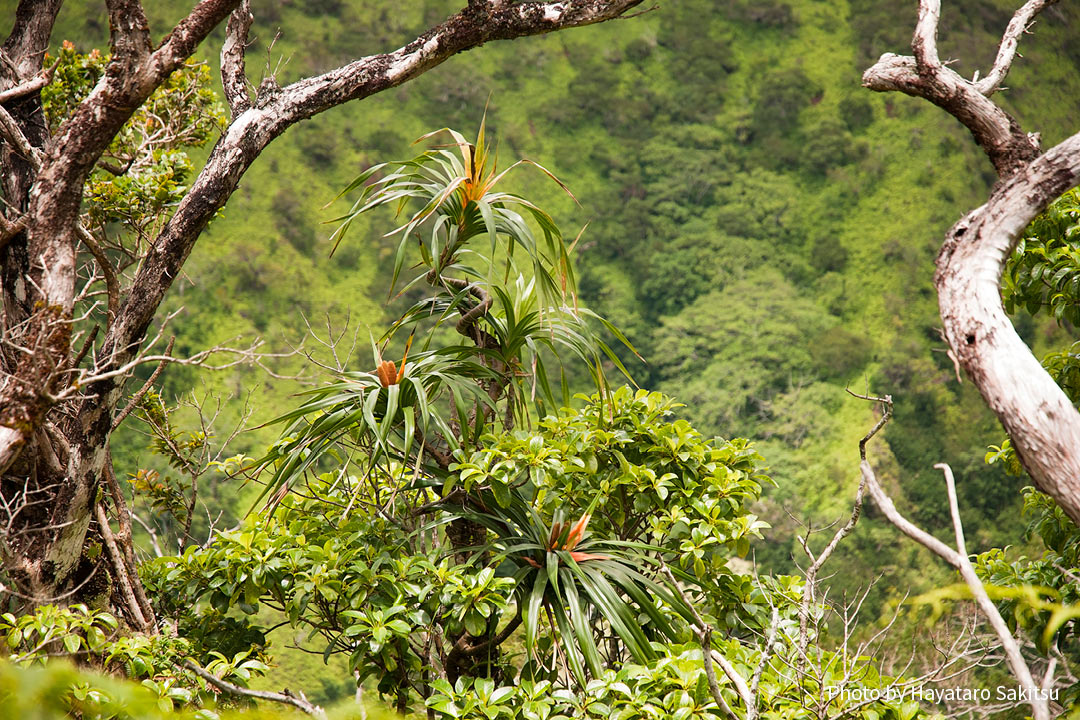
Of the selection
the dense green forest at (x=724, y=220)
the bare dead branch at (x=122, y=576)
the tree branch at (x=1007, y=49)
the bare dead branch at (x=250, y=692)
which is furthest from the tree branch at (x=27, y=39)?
the dense green forest at (x=724, y=220)

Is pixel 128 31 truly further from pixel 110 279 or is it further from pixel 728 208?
pixel 728 208

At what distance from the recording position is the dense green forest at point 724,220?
11.0 metres

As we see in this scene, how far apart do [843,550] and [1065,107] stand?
8.97 meters

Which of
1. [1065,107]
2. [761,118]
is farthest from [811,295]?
[1065,107]

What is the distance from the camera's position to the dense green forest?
1095 centimetres

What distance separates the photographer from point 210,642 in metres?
2.06

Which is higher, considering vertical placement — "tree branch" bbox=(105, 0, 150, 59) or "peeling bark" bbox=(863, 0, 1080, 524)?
"tree branch" bbox=(105, 0, 150, 59)

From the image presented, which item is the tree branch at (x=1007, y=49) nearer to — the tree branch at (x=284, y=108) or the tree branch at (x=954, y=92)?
the tree branch at (x=954, y=92)

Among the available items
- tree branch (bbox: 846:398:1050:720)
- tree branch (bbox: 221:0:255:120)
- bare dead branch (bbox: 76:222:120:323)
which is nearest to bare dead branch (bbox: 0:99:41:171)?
bare dead branch (bbox: 76:222:120:323)

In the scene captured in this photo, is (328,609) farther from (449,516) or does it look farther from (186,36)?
(186,36)

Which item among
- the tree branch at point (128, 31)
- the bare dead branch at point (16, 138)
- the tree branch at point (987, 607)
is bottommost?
the tree branch at point (987, 607)

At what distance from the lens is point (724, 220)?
13.8 meters

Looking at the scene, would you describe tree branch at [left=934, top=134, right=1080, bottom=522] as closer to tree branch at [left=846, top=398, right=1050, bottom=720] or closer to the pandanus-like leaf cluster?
tree branch at [left=846, top=398, right=1050, bottom=720]

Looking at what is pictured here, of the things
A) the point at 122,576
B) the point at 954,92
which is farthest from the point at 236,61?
the point at 954,92
